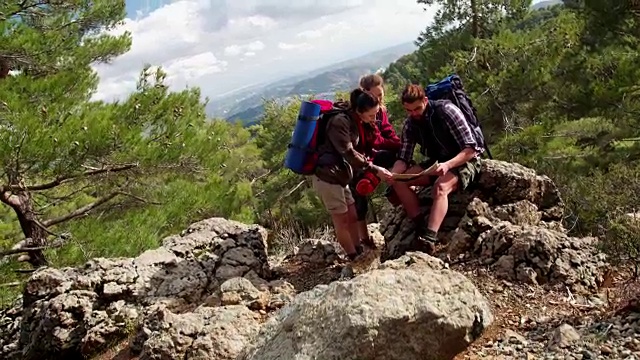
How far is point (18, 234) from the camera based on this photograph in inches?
333

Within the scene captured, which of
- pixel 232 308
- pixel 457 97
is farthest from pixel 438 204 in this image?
pixel 232 308

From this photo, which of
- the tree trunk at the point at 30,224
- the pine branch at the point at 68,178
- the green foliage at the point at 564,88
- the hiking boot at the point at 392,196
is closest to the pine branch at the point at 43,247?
the tree trunk at the point at 30,224

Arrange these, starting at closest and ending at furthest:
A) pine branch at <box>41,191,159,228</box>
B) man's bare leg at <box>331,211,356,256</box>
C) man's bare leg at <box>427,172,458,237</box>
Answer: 1. man's bare leg at <box>427,172,458,237</box>
2. man's bare leg at <box>331,211,356,256</box>
3. pine branch at <box>41,191,159,228</box>

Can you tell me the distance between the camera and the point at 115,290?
4.77 m

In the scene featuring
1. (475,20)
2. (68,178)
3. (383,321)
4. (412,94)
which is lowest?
(383,321)

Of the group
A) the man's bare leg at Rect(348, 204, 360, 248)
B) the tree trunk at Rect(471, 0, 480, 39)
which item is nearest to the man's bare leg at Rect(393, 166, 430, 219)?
the man's bare leg at Rect(348, 204, 360, 248)

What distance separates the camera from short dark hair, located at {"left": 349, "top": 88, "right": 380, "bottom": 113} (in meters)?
4.07

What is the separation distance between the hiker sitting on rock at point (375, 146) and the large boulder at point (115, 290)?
3.20ft

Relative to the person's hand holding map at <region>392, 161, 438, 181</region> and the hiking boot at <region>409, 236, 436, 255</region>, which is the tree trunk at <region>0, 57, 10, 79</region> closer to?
the person's hand holding map at <region>392, 161, 438, 181</region>

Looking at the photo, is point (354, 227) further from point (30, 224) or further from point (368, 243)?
point (30, 224)

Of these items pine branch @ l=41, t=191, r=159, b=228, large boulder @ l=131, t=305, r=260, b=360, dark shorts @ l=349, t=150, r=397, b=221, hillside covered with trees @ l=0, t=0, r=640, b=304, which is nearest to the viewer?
large boulder @ l=131, t=305, r=260, b=360

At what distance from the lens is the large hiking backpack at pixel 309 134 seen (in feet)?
14.0

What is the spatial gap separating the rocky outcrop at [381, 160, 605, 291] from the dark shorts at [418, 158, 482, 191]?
15 cm

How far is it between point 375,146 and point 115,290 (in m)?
2.54
